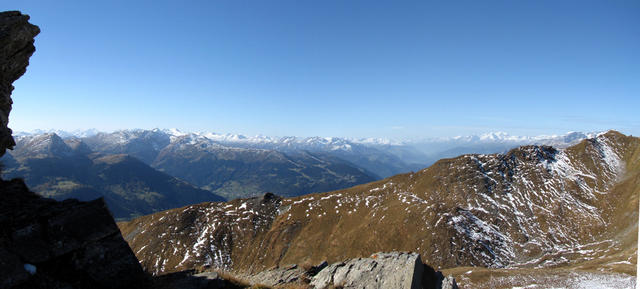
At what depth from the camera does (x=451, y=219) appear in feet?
325

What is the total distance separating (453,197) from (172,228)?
128 meters

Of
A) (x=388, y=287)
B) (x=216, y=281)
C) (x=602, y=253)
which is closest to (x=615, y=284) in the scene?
(x=388, y=287)

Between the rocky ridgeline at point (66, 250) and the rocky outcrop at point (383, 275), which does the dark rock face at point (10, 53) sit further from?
the rocky outcrop at point (383, 275)

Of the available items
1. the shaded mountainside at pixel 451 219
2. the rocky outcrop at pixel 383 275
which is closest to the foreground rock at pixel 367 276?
the rocky outcrop at pixel 383 275

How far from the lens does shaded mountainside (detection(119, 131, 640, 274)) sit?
90.1 meters

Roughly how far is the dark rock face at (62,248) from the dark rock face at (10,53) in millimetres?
11896

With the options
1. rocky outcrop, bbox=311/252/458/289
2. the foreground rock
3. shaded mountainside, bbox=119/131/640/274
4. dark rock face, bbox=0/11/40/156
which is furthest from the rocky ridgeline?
shaded mountainside, bbox=119/131/640/274

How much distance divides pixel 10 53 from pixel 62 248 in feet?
69.1

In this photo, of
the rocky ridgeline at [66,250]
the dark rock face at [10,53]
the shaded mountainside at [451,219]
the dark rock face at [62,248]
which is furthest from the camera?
the shaded mountainside at [451,219]

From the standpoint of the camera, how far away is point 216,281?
15.6 m

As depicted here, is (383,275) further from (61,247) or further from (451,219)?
(451,219)

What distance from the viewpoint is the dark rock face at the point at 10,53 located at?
70.2ft

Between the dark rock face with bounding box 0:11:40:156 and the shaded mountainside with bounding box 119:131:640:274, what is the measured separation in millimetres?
83548

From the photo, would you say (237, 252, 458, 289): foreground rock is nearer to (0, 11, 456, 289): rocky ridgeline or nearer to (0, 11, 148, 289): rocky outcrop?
(0, 11, 456, 289): rocky ridgeline
